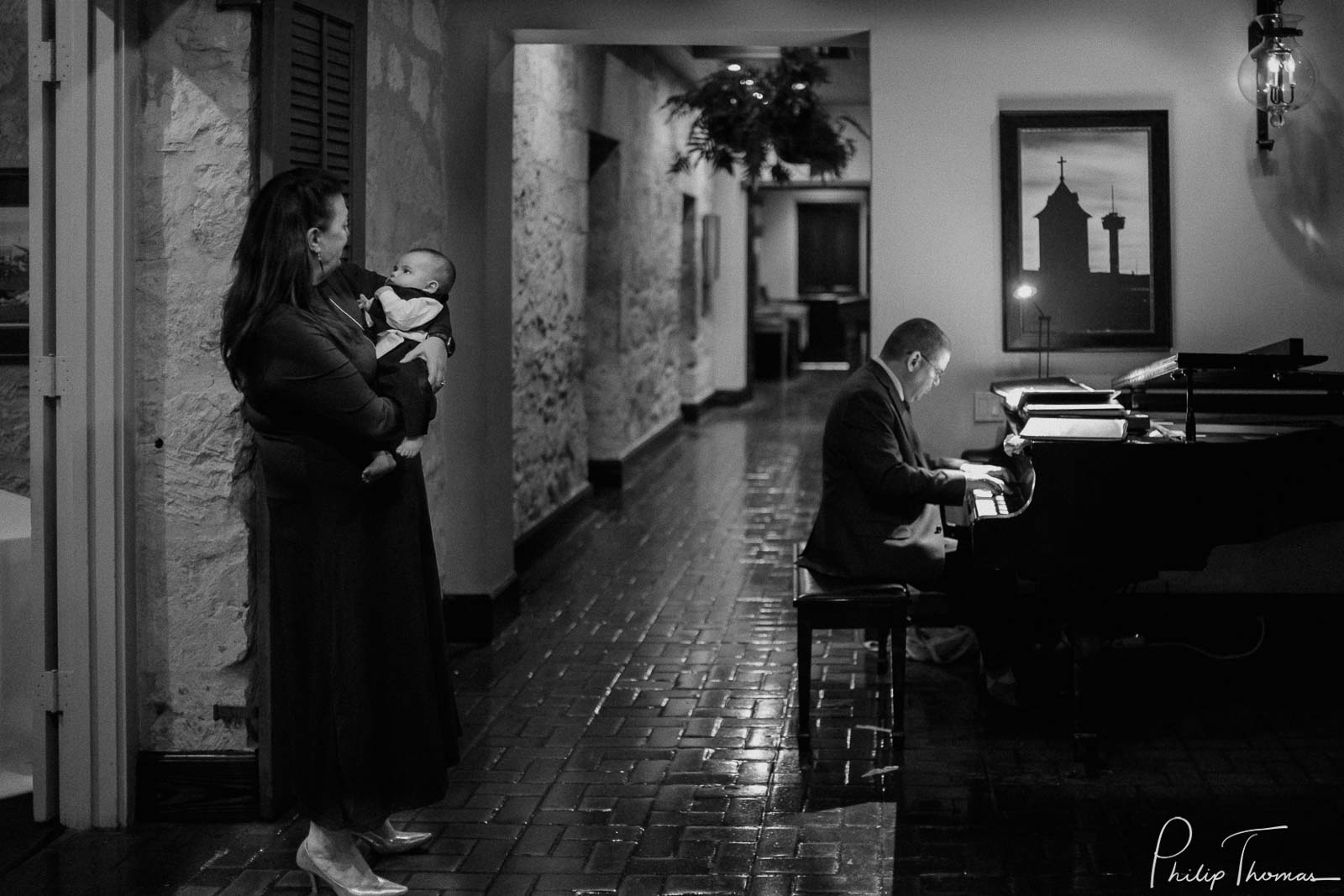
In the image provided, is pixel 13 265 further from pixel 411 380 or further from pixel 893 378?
pixel 893 378

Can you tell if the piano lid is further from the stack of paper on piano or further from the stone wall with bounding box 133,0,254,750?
the stone wall with bounding box 133,0,254,750

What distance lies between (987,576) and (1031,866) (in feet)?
5.80

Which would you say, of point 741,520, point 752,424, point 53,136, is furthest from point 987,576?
point 752,424

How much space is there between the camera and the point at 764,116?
9.84 metres

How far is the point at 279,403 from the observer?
385 centimetres

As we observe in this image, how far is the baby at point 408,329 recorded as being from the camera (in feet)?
12.9

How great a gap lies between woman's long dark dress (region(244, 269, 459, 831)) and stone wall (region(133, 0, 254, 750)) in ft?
2.11

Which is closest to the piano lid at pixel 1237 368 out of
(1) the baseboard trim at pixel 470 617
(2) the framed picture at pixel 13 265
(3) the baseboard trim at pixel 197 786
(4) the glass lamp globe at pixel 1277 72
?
(4) the glass lamp globe at pixel 1277 72

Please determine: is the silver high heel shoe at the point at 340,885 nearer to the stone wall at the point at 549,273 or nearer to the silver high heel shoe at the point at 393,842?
the silver high heel shoe at the point at 393,842

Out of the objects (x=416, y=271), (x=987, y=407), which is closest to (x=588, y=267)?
(x=987, y=407)

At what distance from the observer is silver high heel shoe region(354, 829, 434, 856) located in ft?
14.2

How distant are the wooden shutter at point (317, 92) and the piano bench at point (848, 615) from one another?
184 centimetres

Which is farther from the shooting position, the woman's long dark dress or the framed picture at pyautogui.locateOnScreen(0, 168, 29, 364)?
the framed picture at pyautogui.locateOnScreen(0, 168, 29, 364)

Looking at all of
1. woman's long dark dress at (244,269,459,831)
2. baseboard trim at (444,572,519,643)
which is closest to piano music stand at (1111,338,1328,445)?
woman's long dark dress at (244,269,459,831)
